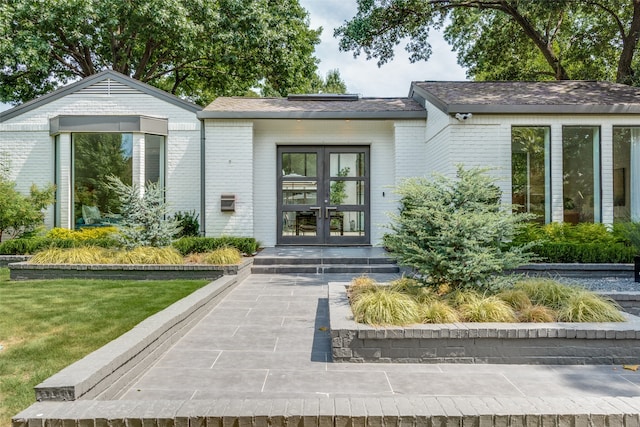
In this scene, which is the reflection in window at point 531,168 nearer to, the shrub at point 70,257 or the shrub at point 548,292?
the shrub at point 548,292

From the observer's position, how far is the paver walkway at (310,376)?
291cm

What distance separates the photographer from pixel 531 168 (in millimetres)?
8523

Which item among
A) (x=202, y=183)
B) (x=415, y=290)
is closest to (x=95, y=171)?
(x=202, y=183)

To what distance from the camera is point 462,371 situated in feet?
11.0

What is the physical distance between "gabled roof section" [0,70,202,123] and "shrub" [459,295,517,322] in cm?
870

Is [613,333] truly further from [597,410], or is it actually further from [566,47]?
[566,47]

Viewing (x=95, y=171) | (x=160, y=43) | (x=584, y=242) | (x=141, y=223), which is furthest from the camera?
(x=160, y=43)

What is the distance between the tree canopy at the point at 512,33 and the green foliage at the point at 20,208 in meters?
10.6

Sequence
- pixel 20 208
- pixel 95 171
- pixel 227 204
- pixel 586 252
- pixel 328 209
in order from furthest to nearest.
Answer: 1. pixel 328 209
2. pixel 95 171
3. pixel 227 204
4. pixel 20 208
5. pixel 586 252

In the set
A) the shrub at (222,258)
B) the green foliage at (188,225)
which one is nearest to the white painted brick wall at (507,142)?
the shrub at (222,258)

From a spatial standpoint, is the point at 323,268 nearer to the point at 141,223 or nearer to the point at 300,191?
the point at 300,191

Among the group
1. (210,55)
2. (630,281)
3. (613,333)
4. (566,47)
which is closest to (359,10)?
(210,55)

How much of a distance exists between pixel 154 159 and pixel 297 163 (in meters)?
3.64

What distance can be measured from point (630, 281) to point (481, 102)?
4.30m
